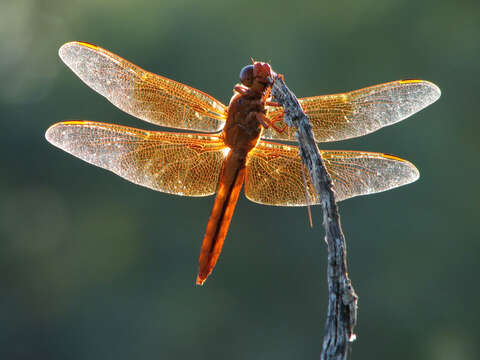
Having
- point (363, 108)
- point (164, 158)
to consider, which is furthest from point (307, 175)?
point (164, 158)

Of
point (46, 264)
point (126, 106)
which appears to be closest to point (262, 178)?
point (126, 106)

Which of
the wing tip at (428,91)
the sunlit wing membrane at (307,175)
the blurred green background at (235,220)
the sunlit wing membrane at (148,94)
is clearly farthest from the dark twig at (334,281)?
the blurred green background at (235,220)

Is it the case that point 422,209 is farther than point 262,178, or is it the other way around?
point 422,209

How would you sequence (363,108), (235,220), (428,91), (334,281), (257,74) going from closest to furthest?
(334,281)
(257,74)
(428,91)
(363,108)
(235,220)

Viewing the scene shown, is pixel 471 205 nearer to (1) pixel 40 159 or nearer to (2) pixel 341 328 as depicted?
(1) pixel 40 159

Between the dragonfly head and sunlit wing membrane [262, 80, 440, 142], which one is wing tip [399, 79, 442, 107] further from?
the dragonfly head

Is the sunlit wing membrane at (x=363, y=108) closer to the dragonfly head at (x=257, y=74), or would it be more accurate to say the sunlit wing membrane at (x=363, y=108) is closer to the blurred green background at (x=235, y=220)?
the dragonfly head at (x=257, y=74)

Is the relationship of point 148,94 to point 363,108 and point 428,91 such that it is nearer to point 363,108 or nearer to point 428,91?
point 363,108
